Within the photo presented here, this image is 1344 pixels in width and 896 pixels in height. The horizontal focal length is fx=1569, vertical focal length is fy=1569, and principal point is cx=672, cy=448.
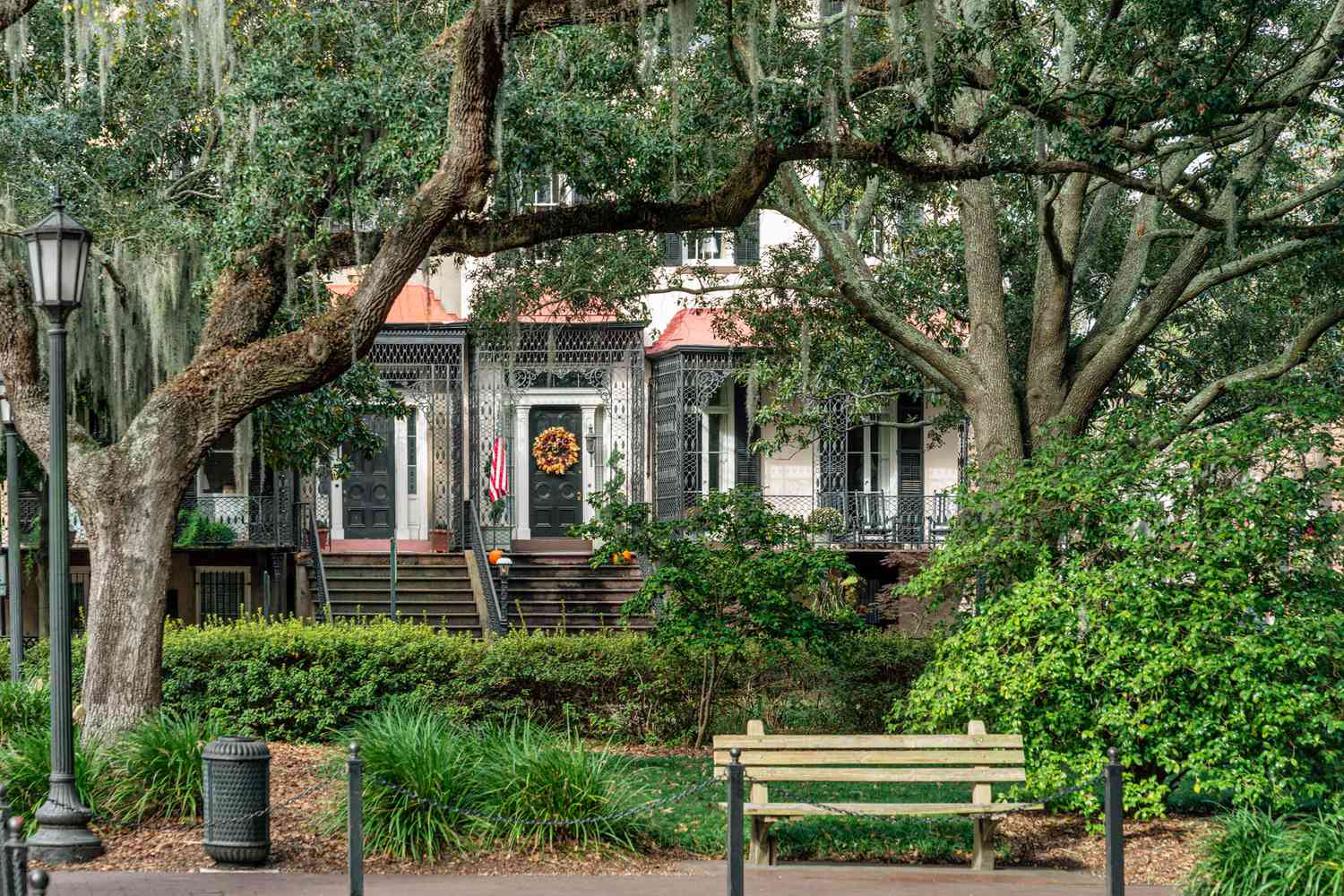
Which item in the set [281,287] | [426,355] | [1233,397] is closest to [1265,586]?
[1233,397]

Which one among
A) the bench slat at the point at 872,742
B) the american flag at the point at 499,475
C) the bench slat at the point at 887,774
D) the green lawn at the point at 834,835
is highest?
the american flag at the point at 499,475

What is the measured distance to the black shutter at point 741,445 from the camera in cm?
2964

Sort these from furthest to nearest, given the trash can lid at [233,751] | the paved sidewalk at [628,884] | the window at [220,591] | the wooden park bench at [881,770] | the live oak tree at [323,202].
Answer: the window at [220,591], the live oak tree at [323,202], the wooden park bench at [881,770], the trash can lid at [233,751], the paved sidewalk at [628,884]

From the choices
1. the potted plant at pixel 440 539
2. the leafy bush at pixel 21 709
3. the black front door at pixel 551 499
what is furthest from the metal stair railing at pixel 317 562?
the leafy bush at pixel 21 709

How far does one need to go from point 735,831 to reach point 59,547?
15.5 ft

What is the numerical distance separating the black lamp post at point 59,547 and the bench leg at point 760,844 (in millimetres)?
4211

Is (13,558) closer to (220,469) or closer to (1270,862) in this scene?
(220,469)

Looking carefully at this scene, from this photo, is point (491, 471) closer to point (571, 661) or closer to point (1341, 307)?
point (571, 661)

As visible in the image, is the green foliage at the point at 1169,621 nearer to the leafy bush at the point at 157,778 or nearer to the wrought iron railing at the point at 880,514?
the leafy bush at the point at 157,778

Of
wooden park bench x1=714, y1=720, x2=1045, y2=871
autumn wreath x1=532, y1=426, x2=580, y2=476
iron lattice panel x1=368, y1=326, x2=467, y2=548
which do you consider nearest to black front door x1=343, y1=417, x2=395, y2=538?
iron lattice panel x1=368, y1=326, x2=467, y2=548

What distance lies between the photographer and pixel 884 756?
10836mm

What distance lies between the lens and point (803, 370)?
62.6 ft

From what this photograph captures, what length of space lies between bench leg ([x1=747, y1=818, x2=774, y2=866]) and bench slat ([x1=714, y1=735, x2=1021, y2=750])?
0.57 meters

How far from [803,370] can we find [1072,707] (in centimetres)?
812
